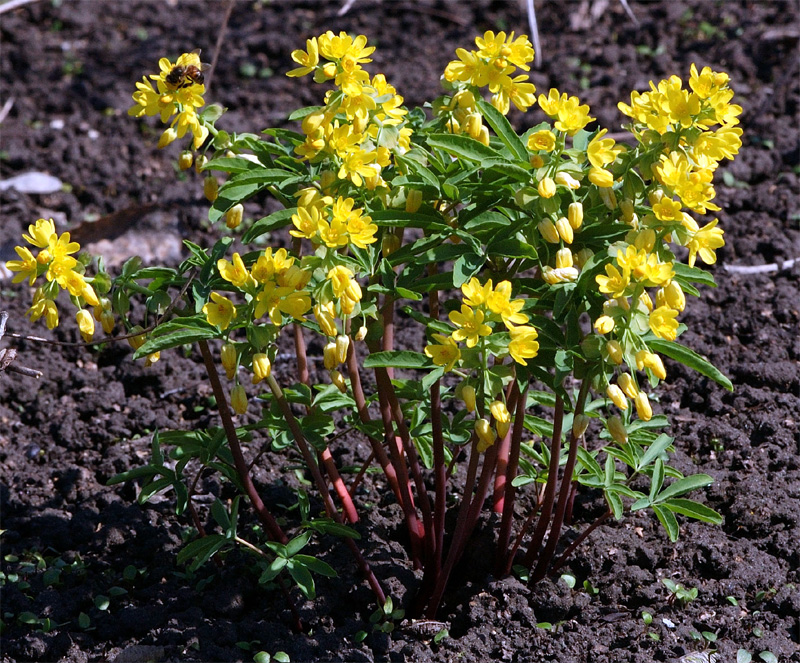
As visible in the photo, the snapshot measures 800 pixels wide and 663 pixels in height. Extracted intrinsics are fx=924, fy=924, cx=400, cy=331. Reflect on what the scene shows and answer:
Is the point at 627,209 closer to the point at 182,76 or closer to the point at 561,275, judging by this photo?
the point at 561,275

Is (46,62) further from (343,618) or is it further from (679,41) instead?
(343,618)

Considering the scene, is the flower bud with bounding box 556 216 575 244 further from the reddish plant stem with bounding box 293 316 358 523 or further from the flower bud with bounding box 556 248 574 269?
the reddish plant stem with bounding box 293 316 358 523

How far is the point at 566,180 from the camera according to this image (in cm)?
171

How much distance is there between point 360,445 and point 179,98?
1266mm

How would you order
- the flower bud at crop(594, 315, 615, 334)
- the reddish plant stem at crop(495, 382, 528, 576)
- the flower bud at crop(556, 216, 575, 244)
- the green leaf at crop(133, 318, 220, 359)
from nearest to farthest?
1. the flower bud at crop(594, 315, 615, 334)
2. the flower bud at crop(556, 216, 575, 244)
3. the green leaf at crop(133, 318, 220, 359)
4. the reddish plant stem at crop(495, 382, 528, 576)

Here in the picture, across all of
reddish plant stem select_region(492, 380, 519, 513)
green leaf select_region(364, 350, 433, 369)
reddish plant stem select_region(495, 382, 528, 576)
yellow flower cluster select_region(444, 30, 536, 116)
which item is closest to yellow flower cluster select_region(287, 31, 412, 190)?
yellow flower cluster select_region(444, 30, 536, 116)

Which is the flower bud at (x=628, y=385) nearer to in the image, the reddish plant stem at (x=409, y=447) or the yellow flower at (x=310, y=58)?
the reddish plant stem at (x=409, y=447)

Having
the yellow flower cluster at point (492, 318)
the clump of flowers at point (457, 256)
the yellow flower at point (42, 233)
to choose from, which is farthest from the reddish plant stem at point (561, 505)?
the yellow flower at point (42, 233)

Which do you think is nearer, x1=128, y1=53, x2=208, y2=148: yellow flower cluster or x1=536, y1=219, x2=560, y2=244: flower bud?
x1=536, y1=219, x2=560, y2=244: flower bud

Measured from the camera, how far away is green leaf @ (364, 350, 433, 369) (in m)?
1.87

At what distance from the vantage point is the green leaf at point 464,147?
1825mm

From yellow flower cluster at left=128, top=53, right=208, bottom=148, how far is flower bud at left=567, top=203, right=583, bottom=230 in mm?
766

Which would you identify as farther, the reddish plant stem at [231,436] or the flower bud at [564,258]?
the reddish plant stem at [231,436]

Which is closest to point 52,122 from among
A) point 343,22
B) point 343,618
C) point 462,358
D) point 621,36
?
point 343,22
